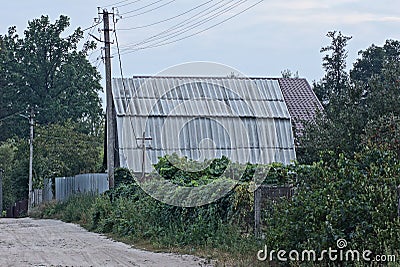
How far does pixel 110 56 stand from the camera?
99.0 ft

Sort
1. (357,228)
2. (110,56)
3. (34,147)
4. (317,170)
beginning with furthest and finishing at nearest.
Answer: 1. (34,147)
2. (110,56)
3. (317,170)
4. (357,228)

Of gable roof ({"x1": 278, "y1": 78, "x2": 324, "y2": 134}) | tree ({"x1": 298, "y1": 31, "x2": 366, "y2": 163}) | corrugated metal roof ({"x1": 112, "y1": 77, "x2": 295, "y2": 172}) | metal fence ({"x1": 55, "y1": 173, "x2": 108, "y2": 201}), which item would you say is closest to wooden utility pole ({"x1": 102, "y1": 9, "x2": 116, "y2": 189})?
→ metal fence ({"x1": 55, "y1": 173, "x2": 108, "y2": 201})

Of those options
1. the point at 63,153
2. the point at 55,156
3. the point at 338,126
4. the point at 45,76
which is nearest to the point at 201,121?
the point at 338,126

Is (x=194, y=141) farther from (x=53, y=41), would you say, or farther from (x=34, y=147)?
(x=53, y=41)

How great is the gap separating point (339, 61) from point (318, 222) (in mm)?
26004

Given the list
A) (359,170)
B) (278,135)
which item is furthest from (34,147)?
(359,170)

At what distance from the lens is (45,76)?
68.4m

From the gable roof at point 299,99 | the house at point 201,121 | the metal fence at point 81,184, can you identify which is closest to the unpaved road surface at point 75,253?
the metal fence at point 81,184

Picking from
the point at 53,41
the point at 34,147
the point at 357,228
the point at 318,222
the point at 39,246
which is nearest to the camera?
the point at 357,228

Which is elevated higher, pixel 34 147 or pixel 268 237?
pixel 34 147

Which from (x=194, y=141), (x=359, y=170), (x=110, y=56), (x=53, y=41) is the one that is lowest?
(x=359, y=170)

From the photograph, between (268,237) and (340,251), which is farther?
(268,237)

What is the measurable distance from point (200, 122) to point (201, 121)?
7 cm

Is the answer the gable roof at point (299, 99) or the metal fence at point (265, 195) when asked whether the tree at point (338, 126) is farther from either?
the gable roof at point (299, 99)
